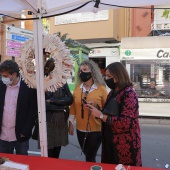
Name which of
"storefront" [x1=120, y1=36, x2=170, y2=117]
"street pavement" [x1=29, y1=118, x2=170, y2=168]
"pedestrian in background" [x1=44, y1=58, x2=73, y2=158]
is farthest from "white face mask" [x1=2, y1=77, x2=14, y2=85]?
"storefront" [x1=120, y1=36, x2=170, y2=117]

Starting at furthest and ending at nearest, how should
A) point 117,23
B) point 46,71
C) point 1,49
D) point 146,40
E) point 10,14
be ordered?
point 117,23 → point 1,49 → point 146,40 → point 10,14 → point 46,71

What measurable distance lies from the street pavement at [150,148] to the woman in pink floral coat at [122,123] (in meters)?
2.32

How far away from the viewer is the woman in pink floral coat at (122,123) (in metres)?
2.36

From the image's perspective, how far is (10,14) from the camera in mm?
2752

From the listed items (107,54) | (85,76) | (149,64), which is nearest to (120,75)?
(85,76)

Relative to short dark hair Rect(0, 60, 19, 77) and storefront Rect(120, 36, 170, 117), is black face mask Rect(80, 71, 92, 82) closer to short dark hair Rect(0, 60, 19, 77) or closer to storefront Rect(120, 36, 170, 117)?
short dark hair Rect(0, 60, 19, 77)

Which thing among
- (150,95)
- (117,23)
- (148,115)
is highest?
(117,23)

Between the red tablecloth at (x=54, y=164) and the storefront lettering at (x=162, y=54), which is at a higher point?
the storefront lettering at (x=162, y=54)

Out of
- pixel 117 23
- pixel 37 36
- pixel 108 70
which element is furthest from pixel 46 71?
pixel 117 23

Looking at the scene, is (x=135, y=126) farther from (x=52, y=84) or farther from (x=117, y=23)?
(x=117, y=23)

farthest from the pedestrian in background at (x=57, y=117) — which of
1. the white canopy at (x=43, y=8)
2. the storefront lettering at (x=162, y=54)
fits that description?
the storefront lettering at (x=162, y=54)

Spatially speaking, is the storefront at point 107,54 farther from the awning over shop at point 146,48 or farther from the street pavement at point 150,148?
the street pavement at point 150,148

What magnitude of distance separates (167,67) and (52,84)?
7.94 metres

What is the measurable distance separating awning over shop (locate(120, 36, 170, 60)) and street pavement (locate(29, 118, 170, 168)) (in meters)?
2.78
